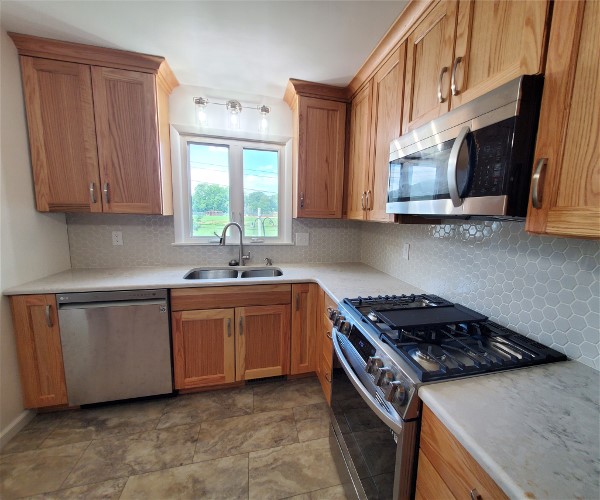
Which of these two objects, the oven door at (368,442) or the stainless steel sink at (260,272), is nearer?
the oven door at (368,442)

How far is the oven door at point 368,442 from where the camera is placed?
0.81m

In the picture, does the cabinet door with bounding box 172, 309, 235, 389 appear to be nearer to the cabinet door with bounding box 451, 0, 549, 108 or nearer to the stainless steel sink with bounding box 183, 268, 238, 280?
the stainless steel sink with bounding box 183, 268, 238, 280

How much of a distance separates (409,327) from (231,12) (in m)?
1.85

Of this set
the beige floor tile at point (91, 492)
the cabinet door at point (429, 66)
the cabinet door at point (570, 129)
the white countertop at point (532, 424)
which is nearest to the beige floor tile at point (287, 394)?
the beige floor tile at point (91, 492)

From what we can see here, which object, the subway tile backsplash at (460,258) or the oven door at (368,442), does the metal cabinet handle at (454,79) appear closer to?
the subway tile backsplash at (460,258)

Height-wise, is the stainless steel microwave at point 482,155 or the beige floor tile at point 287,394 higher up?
the stainless steel microwave at point 482,155

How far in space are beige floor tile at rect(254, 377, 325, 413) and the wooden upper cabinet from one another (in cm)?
167

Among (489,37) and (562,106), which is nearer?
(562,106)

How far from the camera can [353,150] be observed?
6.98 feet

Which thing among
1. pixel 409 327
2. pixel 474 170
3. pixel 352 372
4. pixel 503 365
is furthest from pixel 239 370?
pixel 474 170

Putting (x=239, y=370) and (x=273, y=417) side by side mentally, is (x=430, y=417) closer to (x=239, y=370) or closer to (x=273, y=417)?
(x=273, y=417)

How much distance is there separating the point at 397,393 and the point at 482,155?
84cm

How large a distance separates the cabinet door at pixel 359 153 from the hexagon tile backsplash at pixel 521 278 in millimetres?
509

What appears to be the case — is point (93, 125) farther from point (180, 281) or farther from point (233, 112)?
point (180, 281)
